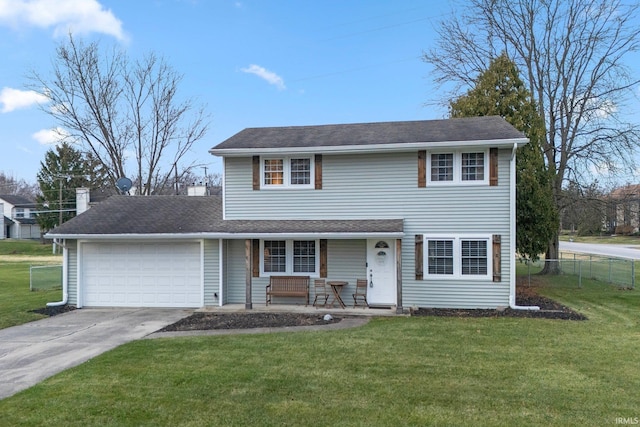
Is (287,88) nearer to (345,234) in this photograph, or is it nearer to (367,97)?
(367,97)

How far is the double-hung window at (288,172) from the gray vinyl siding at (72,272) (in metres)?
6.28

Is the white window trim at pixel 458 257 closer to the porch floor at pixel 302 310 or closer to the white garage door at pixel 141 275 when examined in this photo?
the porch floor at pixel 302 310

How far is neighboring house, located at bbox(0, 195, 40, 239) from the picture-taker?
5759 centimetres

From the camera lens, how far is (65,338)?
9062 millimetres

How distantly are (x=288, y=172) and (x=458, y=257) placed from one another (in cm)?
563

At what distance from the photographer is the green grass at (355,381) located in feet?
16.4

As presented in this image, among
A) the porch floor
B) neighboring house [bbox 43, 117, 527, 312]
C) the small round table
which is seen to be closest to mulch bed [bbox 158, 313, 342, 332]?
the porch floor

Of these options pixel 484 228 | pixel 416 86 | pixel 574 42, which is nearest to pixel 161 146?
pixel 416 86

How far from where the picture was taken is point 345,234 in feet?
37.1

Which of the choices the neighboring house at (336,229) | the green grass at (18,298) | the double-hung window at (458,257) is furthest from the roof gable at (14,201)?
the double-hung window at (458,257)

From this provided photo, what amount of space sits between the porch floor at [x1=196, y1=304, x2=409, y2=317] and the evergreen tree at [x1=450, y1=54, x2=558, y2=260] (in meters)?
8.19

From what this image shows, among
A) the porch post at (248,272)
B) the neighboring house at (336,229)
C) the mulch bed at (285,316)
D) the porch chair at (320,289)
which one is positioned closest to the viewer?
the mulch bed at (285,316)

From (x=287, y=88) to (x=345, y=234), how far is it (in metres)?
14.5

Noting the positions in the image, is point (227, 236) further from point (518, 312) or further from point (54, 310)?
point (518, 312)
